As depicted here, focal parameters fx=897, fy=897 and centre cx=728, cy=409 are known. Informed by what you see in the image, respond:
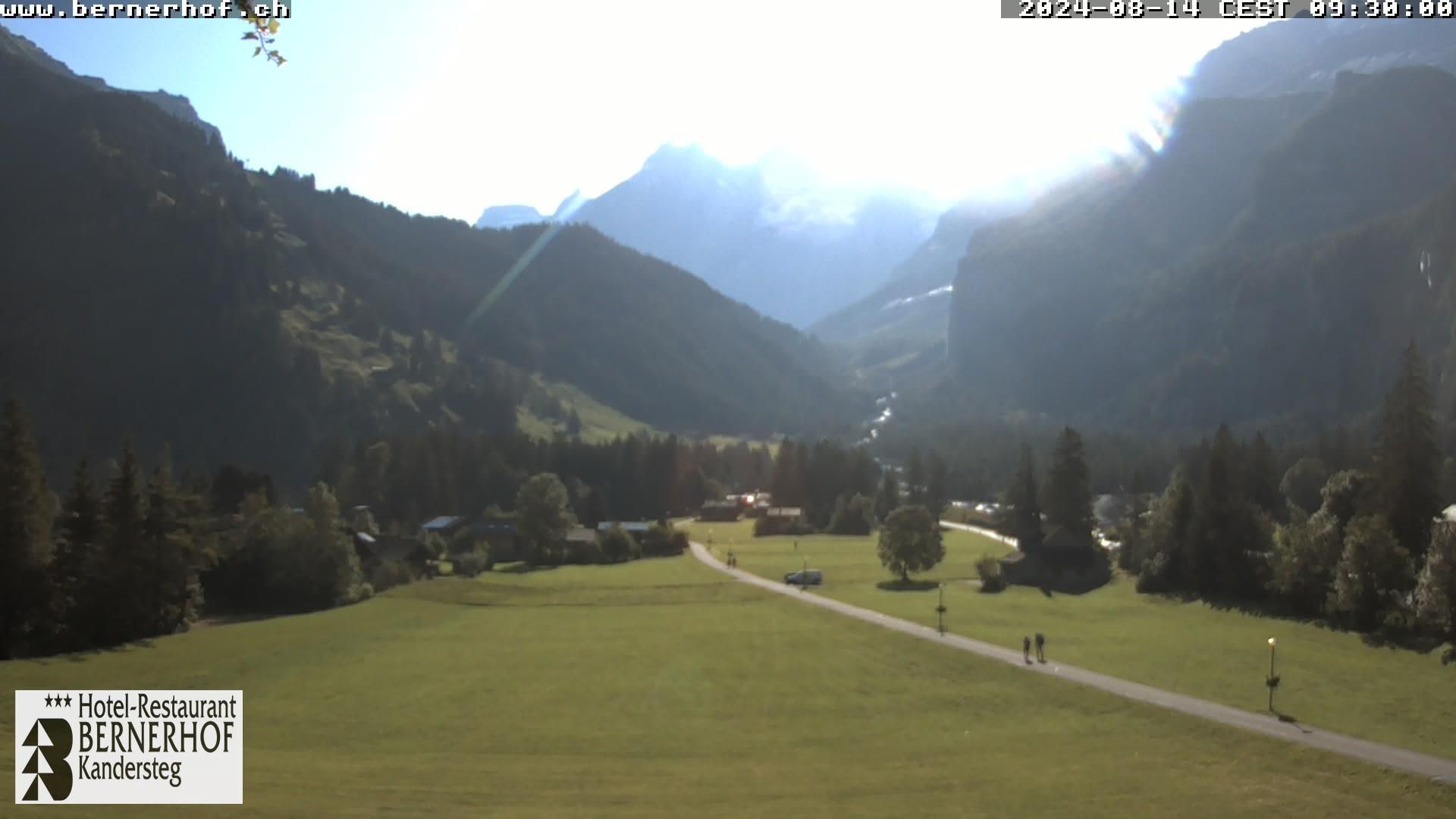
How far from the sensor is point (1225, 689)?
4850 centimetres

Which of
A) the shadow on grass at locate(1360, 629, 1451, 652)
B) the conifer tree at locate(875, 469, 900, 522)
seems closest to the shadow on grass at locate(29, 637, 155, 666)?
the shadow on grass at locate(1360, 629, 1451, 652)

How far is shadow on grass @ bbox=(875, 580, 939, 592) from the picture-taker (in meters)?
92.5

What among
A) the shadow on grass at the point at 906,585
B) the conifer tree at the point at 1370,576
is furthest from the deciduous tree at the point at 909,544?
the conifer tree at the point at 1370,576

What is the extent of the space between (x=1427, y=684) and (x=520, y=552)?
350 feet

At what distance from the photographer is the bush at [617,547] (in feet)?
411

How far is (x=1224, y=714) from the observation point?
43438 mm

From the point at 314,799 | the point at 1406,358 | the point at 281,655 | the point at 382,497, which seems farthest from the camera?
the point at 382,497

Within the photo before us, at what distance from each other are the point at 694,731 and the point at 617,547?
83962mm

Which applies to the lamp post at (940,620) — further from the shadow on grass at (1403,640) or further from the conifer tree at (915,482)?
the conifer tree at (915,482)

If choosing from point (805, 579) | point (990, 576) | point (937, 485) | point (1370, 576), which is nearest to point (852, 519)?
point (937, 485)

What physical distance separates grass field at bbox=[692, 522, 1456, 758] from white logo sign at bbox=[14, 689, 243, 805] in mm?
45594

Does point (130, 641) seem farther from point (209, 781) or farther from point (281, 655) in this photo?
point (209, 781)

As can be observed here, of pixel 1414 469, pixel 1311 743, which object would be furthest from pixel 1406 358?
pixel 1311 743

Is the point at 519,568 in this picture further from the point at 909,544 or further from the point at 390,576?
the point at 909,544
